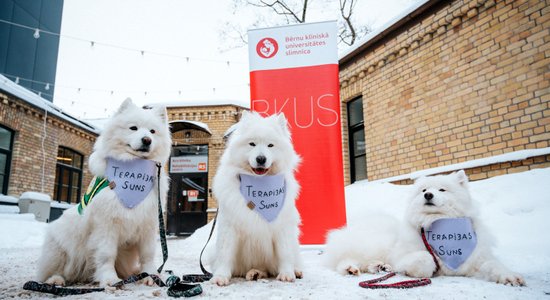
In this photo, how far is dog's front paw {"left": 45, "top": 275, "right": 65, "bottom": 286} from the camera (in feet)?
7.11

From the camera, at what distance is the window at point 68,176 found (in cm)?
1179

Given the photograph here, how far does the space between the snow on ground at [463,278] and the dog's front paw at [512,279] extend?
47 mm

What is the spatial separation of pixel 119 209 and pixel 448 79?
522 centimetres

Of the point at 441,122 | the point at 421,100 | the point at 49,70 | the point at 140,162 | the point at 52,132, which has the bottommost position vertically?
the point at 140,162

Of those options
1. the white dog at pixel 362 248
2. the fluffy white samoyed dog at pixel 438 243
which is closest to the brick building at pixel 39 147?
the white dog at pixel 362 248

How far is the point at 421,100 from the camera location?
17.8 ft

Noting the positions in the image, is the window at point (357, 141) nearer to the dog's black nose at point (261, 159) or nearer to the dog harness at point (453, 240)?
the dog harness at point (453, 240)

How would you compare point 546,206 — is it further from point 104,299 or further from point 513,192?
point 104,299

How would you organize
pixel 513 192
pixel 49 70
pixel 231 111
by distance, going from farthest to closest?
pixel 231 111 < pixel 49 70 < pixel 513 192

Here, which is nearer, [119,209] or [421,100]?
[119,209]

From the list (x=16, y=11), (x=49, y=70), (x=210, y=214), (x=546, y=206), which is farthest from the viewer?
(x=210, y=214)

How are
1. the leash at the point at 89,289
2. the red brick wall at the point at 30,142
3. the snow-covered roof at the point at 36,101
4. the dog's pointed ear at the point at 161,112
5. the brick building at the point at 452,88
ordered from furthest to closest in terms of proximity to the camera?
1. the red brick wall at the point at 30,142
2. the snow-covered roof at the point at 36,101
3. the brick building at the point at 452,88
4. the dog's pointed ear at the point at 161,112
5. the leash at the point at 89,289

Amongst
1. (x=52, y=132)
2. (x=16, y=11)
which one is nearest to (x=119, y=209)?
(x=16, y=11)

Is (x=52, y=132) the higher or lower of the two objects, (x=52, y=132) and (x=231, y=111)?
the lower
